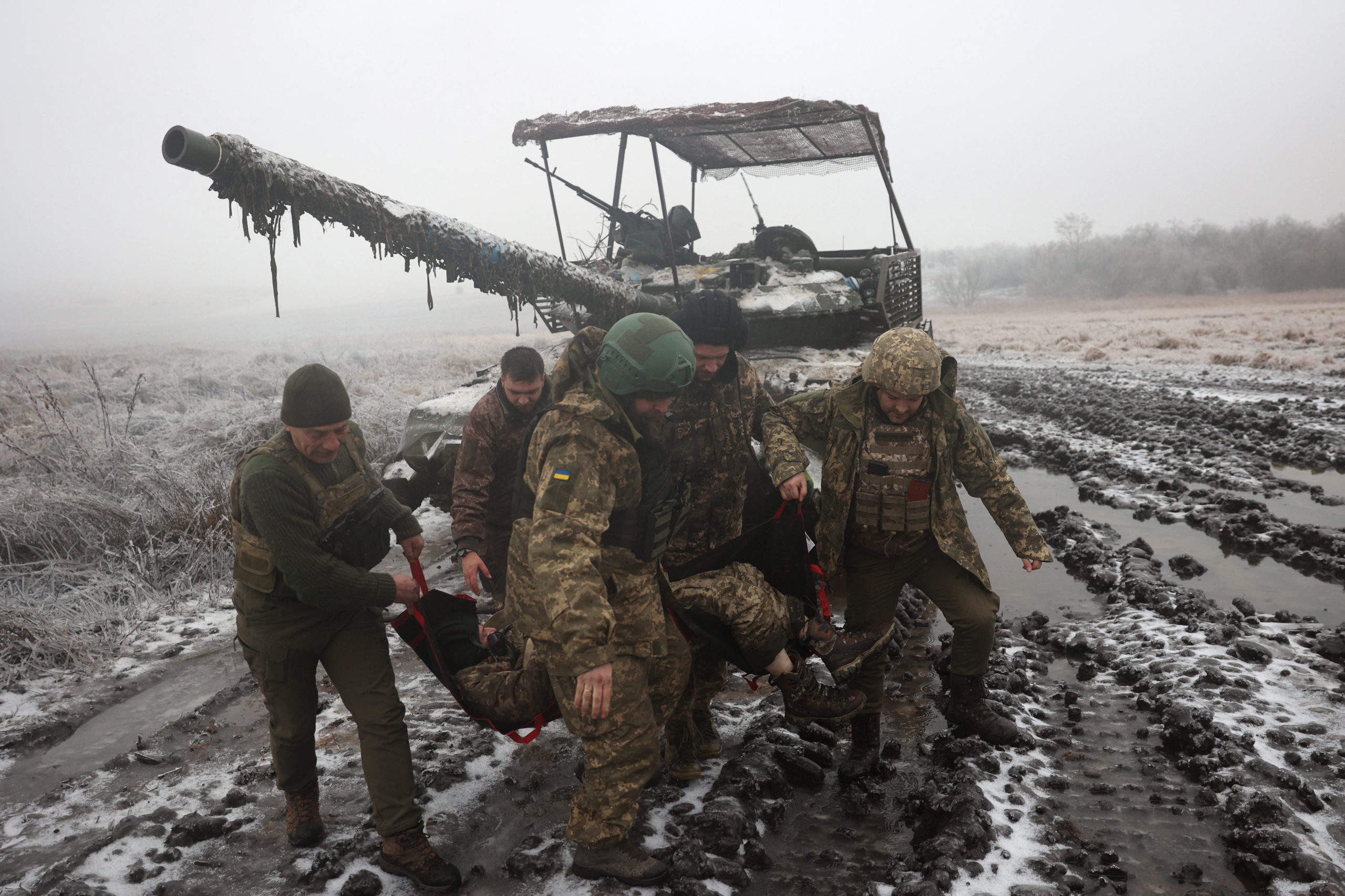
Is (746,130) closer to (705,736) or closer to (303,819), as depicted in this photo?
(705,736)

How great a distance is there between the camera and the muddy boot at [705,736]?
331cm

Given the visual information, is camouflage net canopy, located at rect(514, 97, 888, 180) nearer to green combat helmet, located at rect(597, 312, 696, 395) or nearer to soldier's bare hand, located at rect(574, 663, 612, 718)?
green combat helmet, located at rect(597, 312, 696, 395)

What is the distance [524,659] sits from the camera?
2766 mm

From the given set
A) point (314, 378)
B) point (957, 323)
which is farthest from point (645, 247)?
point (957, 323)

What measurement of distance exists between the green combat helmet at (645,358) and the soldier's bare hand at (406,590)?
102 centimetres

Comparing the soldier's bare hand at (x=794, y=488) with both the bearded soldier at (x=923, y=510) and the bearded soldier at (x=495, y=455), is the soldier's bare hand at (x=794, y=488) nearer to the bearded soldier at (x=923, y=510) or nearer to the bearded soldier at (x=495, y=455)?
the bearded soldier at (x=923, y=510)

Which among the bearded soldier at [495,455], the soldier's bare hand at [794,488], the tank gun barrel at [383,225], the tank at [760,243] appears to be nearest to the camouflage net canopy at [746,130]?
the tank at [760,243]

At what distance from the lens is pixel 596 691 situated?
7.05 feet

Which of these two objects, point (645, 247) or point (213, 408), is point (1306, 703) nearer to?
point (645, 247)

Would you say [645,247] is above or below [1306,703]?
above

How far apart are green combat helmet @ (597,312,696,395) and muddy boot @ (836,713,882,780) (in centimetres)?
172

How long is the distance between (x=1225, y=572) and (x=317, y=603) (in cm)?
527

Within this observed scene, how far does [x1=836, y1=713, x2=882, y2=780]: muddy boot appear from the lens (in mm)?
3143

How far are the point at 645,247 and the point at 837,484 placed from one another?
218 inches
